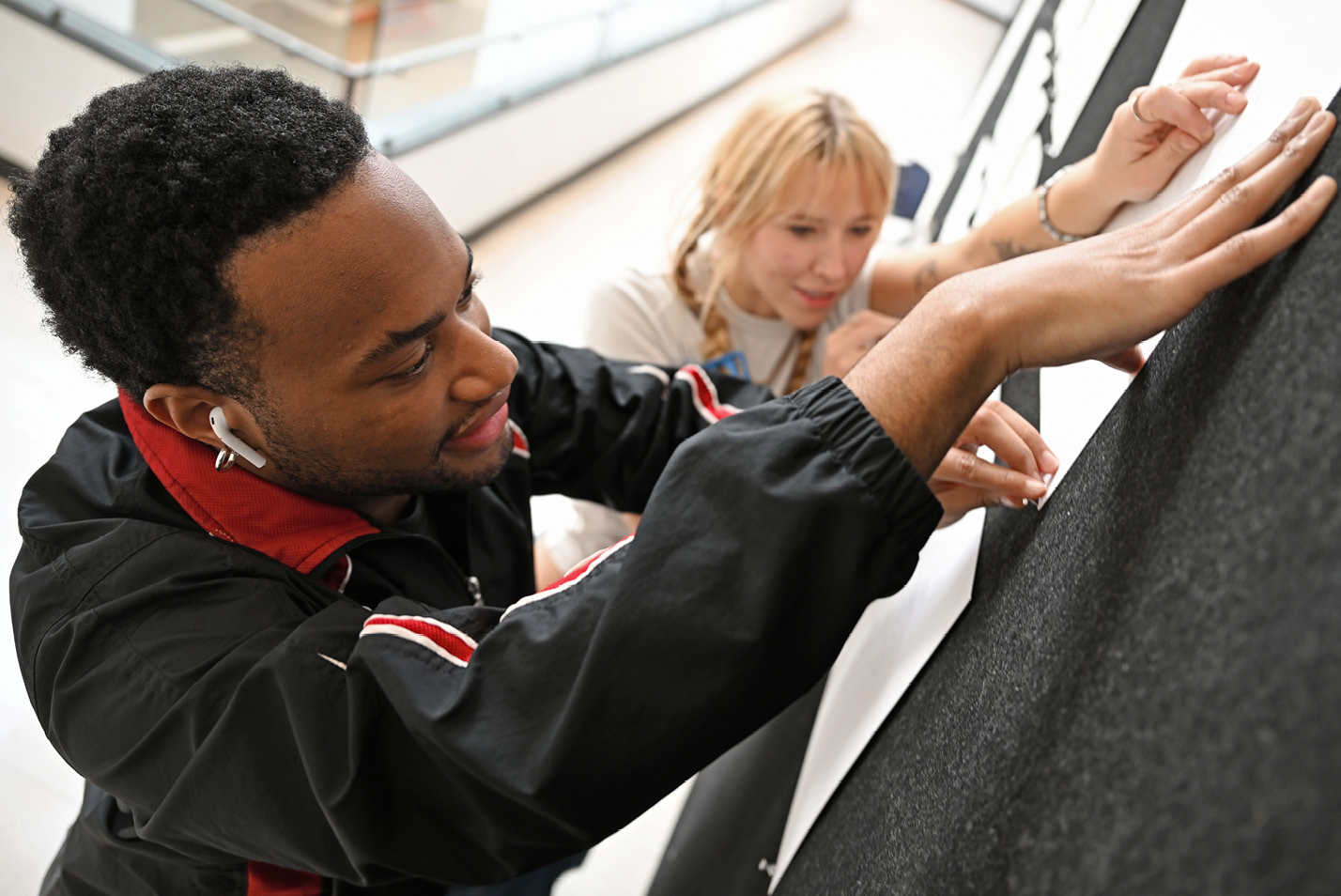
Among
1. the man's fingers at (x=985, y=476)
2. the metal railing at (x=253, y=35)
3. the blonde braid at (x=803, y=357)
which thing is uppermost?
the man's fingers at (x=985, y=476)

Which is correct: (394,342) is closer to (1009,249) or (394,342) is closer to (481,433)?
(481,433)

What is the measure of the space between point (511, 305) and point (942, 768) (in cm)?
294

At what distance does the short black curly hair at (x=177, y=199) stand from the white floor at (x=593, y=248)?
0.18 meters

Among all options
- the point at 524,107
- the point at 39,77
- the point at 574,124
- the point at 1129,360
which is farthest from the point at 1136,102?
the point at 574,124

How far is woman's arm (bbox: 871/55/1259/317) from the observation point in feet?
2.21

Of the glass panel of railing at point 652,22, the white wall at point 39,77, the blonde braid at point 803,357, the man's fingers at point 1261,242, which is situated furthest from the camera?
the glass panel of railing at point 652,22

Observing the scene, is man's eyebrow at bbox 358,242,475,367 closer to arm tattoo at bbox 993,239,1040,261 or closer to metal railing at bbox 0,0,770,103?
arm tattoo at bbox 993,239,1040,261

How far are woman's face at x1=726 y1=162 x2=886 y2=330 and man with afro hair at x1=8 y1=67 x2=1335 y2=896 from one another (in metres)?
0.73

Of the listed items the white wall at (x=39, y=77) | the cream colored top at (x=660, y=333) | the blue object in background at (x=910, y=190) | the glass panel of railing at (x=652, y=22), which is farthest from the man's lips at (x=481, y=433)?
the glass panel of railing at (x=652, y=22)

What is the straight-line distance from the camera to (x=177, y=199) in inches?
27.9

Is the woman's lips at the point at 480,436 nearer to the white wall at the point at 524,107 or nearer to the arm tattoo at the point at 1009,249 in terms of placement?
the arm tattoo at the point at 1009,249

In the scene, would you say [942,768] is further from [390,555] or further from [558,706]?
[390,555]

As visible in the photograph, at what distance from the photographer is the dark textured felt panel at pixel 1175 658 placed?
0.30 m

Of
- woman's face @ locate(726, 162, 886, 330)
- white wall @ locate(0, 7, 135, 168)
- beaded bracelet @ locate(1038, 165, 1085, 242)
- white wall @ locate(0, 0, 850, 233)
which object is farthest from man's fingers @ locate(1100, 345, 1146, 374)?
white wall @ locate(0, 7, 135, 168)
